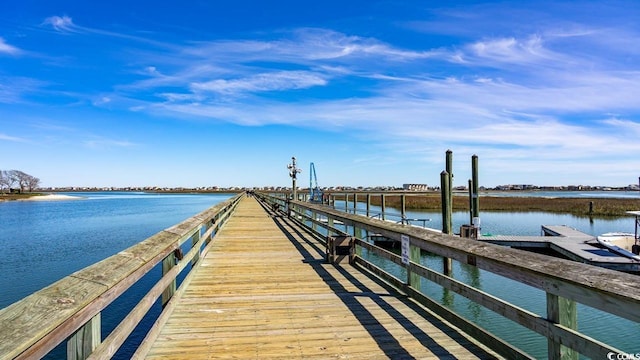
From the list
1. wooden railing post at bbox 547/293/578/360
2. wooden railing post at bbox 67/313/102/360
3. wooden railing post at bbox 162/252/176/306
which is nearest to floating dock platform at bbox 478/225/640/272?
wooden railing post at bbox 547/293/578/360

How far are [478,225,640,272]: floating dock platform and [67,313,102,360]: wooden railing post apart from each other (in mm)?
15921

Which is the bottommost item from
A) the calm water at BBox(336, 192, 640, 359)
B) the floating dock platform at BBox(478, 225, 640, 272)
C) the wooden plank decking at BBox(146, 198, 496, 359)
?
the calm water at BBox(336, 192, 640, 359)

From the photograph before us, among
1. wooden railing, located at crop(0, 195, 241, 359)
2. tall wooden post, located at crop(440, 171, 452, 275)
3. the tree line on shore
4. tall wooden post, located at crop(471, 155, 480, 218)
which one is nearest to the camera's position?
wooden railing, located at crop(0, 195, 241, 359)

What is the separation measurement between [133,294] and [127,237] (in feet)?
51.5

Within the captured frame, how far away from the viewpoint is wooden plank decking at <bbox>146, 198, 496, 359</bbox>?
11.9 feet

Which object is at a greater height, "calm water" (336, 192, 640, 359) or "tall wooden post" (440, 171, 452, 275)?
"tall wooden post" (440, 171, 452, 275)

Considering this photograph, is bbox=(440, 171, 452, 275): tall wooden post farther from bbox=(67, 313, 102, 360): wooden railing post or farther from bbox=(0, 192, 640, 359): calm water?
bbox=(67, 313, 102, 360): wooden railing post

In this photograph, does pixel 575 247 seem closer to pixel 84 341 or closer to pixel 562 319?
pixel 562 319

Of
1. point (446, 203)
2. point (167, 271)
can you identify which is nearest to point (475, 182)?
point (446, 203)

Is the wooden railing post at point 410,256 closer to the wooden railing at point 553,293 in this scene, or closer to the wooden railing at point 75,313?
the wooden railing at point 553,293

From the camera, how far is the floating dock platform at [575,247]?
1395 centimetres

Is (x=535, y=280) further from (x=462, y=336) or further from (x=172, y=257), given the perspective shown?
(x=172, y=257)

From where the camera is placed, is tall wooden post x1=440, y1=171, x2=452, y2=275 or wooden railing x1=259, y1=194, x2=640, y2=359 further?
tall wooden post x1=440, y1=171, x2=452, y2=275

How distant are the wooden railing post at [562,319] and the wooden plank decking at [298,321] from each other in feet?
2.70
